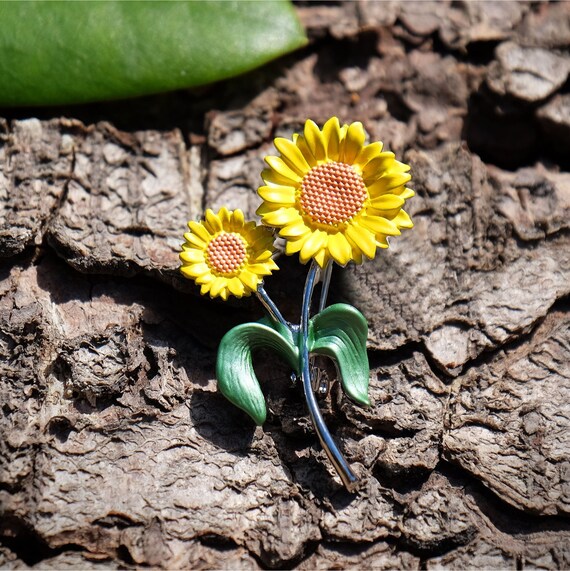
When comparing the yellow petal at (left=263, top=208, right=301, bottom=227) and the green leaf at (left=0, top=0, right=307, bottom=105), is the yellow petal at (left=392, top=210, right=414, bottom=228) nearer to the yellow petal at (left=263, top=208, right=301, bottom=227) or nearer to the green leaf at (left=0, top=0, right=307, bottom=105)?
the yellow petal at (left=263, top=208, right=301, bottom=227)

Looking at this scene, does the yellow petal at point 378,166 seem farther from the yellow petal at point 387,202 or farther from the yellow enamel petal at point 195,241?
the yellow enamel petal at point 195,241

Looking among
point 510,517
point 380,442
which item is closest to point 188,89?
point 380,442

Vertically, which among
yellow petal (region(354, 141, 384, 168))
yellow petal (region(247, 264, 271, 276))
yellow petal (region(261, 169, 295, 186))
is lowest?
yellow petal (region(247, 264, 271, 276))

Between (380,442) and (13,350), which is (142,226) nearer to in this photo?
(13,350)

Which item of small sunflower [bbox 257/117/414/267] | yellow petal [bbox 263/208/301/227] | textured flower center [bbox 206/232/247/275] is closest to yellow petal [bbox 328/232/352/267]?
small sunflower [bbox 257/117/414/267]

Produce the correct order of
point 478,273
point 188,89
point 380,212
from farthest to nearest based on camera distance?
point 188,89
point 478,273
point 380,212

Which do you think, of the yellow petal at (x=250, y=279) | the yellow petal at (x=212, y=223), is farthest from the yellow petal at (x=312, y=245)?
the yellow petal at (x=212, y=223)

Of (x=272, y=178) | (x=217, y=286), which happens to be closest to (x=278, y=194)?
(x=272, y=178)
